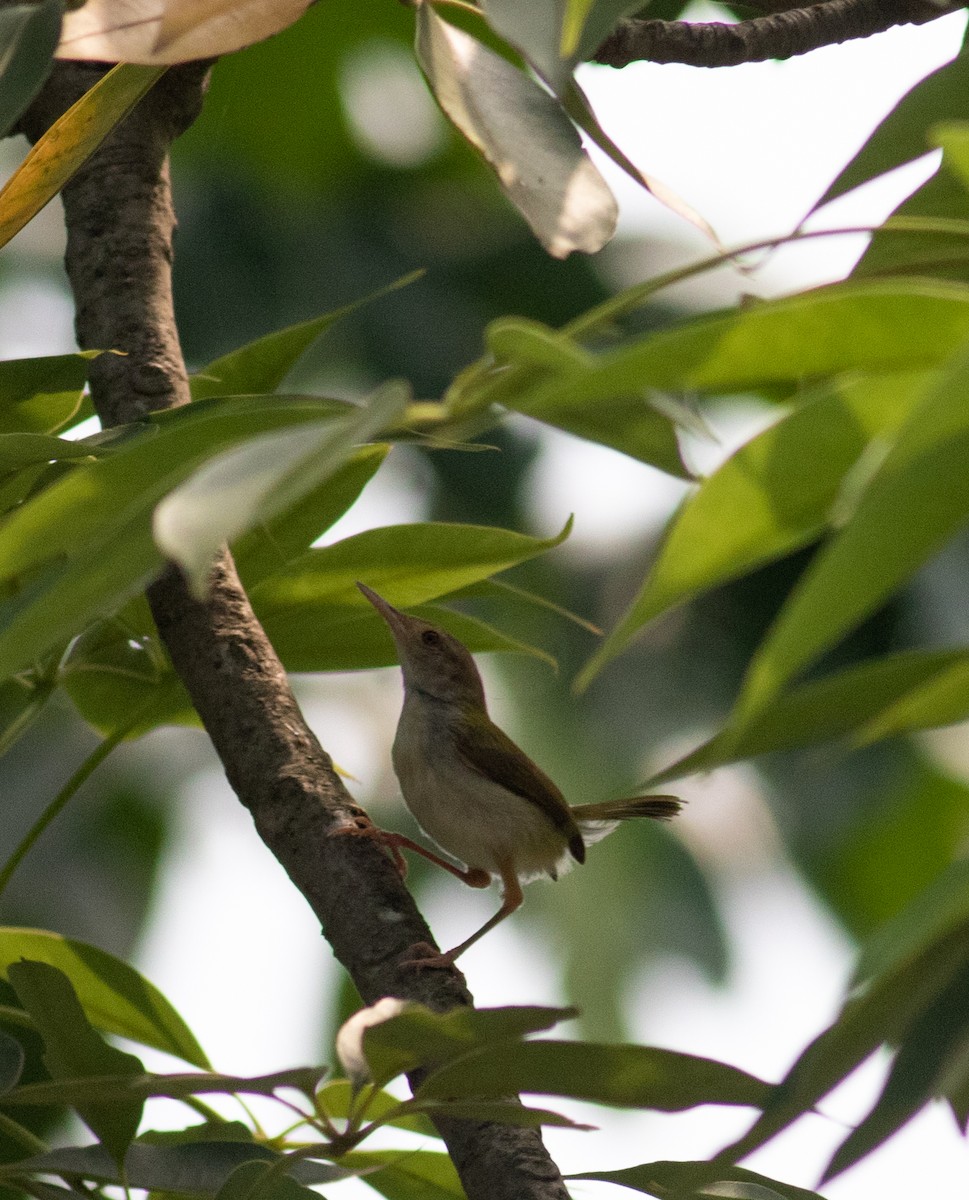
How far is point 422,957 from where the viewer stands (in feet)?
4.48

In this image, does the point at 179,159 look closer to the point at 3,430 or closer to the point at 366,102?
the point at 366,102

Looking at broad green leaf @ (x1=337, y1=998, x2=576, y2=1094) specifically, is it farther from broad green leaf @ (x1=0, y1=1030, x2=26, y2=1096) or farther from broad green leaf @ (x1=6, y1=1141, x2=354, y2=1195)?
broad green leaf @ (x1=0, y1=1030, x2=26, y2=1096)

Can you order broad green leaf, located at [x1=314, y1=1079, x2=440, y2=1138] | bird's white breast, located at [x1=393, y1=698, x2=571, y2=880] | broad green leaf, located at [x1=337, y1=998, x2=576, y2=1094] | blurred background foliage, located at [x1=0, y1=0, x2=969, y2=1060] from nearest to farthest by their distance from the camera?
broad green leaf, located at [x1=337, y1=998, x2=576, y2=1094], broad green leaf, located at [x1=314, y1=1079, x2=440, y2=1138], bird's white breast, located at [x1=393, y1=698, x2=571, y2=880], blurred background foliage, located at [x1=0, y1=0, x2=969, y2=1060]

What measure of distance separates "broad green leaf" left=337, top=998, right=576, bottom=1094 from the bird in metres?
1.84

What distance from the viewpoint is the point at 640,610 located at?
2.37 feet

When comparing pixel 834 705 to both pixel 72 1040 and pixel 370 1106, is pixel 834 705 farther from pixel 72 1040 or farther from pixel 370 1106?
pixel 370 1106

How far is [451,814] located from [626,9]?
2.26 metres

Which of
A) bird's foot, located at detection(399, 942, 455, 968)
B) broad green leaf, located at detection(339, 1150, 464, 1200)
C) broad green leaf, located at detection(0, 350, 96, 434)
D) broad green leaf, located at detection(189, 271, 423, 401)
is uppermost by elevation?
broad green leaf, located at detection(189, 271, 423, 401)

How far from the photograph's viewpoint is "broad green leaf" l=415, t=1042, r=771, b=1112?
0.94m

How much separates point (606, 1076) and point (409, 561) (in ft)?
2.43

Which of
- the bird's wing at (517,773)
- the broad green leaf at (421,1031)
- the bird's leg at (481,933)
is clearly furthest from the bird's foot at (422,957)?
the bird's wing at (517,773)

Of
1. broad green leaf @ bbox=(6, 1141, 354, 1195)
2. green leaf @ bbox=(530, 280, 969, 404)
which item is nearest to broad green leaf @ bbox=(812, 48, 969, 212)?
green leaf @ bbox=(530, 280, 969, 404)

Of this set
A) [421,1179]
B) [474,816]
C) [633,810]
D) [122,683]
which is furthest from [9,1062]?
[633,810]

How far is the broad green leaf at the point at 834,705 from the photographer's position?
32.1 inches
